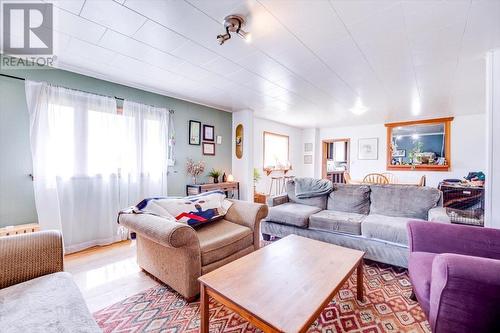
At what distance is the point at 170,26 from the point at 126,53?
769mm

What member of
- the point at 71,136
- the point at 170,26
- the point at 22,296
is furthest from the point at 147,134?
the point at 22,296

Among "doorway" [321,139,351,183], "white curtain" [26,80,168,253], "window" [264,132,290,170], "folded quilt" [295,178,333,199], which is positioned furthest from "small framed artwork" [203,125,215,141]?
"doorway" [321,139,351,183]

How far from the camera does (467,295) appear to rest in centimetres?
100

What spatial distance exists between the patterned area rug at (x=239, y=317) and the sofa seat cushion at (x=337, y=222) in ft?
2.15

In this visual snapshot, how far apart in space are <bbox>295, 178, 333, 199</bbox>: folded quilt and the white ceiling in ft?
4.59

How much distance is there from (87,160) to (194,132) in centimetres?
171

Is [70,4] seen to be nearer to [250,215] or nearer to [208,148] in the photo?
[250,215]

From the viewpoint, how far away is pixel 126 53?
2213 mm

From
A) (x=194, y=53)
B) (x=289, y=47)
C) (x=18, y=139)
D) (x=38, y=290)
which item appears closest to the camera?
(x=38, y=290)

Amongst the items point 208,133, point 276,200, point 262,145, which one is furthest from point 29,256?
point 262,145

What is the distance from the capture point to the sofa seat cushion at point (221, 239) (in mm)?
1835

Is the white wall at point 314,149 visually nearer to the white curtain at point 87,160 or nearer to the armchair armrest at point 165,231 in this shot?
the white curtain at point 87,160

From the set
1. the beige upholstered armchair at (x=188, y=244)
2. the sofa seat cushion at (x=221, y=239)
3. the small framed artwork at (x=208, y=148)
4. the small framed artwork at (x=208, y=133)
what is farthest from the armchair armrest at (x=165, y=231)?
the small framed artwork at (x=208, y=133)

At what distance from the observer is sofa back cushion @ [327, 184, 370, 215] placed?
285cm
